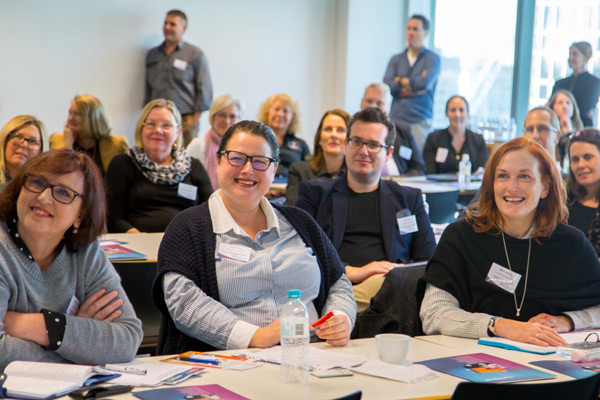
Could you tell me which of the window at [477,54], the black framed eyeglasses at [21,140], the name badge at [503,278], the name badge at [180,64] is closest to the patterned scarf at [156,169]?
the black framed eyeglasses at [21,140]

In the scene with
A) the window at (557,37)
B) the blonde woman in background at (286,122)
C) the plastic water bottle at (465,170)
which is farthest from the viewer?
the window at (557,37)

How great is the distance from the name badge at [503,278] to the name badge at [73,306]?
1.52 metres

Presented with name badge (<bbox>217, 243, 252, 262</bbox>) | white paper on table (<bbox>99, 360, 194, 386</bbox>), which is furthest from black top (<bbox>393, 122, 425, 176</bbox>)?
white paper on table (<bbox>99, 360, 194, 386</bbox>)

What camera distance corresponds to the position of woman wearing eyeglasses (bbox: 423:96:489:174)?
7.60 metres

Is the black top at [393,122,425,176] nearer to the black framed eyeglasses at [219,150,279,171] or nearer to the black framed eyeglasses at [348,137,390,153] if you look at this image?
the black framed eyeglasses at [348,137,390,153]

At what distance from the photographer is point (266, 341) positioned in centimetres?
237

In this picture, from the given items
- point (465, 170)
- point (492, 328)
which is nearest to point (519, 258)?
point (492, 328)

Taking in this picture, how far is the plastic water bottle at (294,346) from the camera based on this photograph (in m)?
1.99

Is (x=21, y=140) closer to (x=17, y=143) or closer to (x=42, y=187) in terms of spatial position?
(x=17, y=143)

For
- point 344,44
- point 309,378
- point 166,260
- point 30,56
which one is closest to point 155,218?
point 166,260

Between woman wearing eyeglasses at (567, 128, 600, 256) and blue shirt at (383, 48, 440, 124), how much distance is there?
4908 mm

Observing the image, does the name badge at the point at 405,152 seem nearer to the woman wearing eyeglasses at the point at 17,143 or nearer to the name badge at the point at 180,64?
the name badge at the point at 180,64

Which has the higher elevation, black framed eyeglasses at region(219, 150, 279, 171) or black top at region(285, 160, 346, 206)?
black framed eyeglasses at region(219, 150, 279, 171)

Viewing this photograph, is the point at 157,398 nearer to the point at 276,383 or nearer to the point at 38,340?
the point at 276,383
